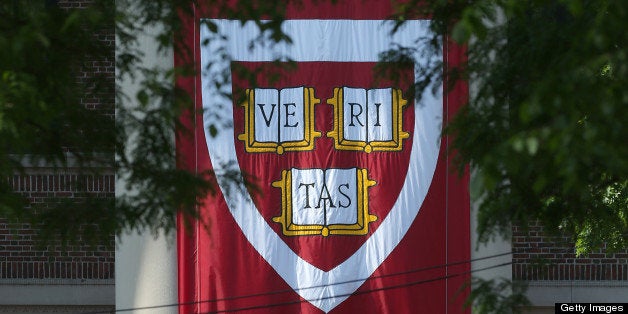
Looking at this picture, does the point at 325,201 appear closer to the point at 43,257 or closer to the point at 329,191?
the point at 329,191

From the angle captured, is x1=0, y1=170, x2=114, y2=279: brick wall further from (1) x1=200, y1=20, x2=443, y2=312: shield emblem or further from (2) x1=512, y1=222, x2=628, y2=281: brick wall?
(2) x1=512, y1=222, x2=628, y2=281: brick wall

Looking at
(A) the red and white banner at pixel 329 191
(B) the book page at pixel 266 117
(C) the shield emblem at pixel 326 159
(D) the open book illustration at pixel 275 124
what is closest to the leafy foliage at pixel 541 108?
(A) the red and white banner at pixel 329 191

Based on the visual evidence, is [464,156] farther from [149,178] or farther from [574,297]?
[574,297]

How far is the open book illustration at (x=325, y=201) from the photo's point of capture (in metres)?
14.7

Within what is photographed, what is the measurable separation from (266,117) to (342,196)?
1370 millimetres

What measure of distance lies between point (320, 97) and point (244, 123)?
39.6 inches

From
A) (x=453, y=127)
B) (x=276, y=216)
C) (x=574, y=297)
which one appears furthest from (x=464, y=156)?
(x=574, y=297)

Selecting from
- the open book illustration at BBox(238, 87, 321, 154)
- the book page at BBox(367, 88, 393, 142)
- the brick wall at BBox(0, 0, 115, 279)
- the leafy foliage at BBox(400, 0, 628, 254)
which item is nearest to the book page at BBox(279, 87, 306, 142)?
the open book illustration at BBox(238, 87, 321, 154)

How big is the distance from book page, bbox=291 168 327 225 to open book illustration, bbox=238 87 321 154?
339 millimetres

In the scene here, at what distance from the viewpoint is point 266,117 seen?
14727 mm

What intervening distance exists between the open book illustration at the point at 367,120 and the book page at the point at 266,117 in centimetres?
67

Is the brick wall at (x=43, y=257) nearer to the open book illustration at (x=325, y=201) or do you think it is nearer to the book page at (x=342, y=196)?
the open book illustration at (x=325, y=201)

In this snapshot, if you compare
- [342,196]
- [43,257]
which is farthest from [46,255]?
[342,196]

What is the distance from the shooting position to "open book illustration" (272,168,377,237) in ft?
48.2
